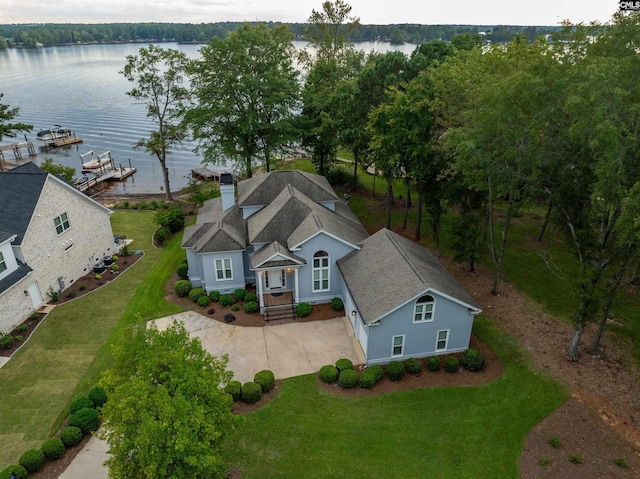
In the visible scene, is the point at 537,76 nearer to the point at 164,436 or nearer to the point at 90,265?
the point at 164,436

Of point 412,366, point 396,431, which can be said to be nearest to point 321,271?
point 412,366

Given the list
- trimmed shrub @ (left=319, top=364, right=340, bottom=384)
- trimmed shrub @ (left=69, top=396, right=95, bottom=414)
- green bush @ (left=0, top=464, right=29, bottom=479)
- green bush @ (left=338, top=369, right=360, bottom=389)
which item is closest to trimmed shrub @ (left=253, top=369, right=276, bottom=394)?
trimmed shrub @ (left=319, top=364, right=340, bottom=384)

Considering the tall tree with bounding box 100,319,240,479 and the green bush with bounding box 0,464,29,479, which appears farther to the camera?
the green bush with bounding box 0,464,29,479

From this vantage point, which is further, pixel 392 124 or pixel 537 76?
pixel 392 124

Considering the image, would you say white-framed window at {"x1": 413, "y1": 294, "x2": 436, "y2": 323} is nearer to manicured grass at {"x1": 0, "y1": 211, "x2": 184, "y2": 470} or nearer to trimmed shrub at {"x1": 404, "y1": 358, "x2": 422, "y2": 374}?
trimmed shrub at {"x1": 404, "y1": 358, "x2": 422, "y2": 374}

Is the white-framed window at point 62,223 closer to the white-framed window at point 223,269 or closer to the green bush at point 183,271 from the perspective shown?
the green bush at point 183,271

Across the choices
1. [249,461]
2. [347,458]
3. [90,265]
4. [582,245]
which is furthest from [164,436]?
[90,265]

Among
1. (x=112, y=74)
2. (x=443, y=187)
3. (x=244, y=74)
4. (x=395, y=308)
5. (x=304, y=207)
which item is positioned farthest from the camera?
(x=112, y=74)
